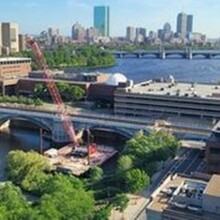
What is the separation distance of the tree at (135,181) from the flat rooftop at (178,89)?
3067cm

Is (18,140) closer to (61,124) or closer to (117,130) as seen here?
(61,124)

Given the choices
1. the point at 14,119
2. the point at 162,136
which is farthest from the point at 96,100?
the point at 162,136

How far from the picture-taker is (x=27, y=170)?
148 feet

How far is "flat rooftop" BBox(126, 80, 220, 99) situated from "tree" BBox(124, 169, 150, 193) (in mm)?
30665

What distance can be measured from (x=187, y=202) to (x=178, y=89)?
48729 mm

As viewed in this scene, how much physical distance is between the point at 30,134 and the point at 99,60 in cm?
10261

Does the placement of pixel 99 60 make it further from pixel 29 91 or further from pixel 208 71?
pixel 29 91

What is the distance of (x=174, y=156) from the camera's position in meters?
49.9

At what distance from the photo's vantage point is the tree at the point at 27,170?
43469 mm

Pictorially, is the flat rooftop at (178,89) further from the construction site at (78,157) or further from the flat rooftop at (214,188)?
the flat rooftop at (214,188)

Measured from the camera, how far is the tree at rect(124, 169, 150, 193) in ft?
132

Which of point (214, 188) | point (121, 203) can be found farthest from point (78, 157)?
point (214, 188)

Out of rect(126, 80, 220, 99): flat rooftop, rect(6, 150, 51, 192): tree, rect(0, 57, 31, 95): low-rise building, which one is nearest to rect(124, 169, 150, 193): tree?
rect(6, 150, 51, 192): tree

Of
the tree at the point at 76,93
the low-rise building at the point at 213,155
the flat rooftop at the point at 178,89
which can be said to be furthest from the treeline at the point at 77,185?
the tree at the point at 76,93
